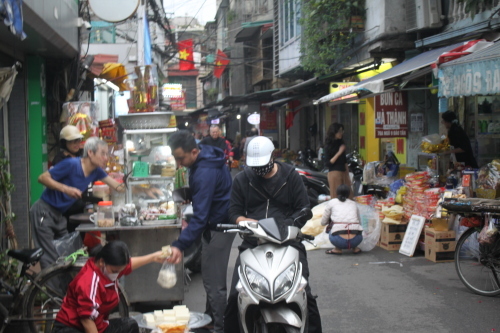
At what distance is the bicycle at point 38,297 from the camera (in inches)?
211

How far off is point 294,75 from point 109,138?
1193cm

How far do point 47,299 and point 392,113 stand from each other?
958 centimetres

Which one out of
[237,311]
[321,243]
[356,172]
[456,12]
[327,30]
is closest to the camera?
[237,311]

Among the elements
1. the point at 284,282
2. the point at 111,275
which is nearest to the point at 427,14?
the point at 284,282

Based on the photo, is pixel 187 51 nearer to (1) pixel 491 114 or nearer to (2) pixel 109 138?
(2) pixel 109 138

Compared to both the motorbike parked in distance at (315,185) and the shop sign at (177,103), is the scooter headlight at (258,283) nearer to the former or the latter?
the motorbike parked in distance at (315,185)

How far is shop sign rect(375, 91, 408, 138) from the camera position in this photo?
43.3ft

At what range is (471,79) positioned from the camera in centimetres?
741

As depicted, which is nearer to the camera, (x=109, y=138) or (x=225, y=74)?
(x=109, y=138)

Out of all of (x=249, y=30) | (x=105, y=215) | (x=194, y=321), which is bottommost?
(x=194, y=321)

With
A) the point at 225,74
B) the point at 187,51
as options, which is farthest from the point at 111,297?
the point at 225,74

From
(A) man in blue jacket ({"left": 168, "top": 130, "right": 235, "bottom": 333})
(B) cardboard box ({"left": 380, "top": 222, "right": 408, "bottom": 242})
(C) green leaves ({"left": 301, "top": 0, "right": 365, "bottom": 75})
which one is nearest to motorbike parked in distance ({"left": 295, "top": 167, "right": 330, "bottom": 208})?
(C) green leaves ({"left": 301, "top": 0, "right": 365, "bottom": 75})

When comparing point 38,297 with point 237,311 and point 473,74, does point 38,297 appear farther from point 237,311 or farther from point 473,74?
point 473,74

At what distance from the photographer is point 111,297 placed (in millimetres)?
4414
